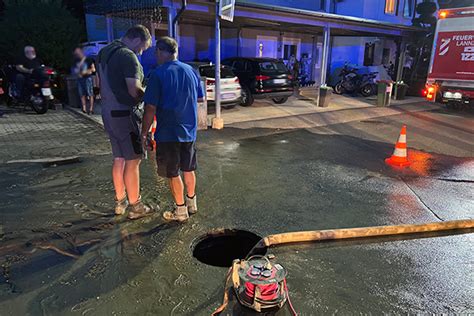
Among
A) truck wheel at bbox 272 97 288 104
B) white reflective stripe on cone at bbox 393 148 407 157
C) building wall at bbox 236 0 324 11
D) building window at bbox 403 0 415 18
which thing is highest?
building window at bbox 403 0 415 18

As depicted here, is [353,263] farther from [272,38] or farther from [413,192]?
[272,38]

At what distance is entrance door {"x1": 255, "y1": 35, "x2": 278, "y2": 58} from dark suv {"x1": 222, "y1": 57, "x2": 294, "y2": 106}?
506 cm

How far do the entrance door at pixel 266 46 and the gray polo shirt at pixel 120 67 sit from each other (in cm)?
1417

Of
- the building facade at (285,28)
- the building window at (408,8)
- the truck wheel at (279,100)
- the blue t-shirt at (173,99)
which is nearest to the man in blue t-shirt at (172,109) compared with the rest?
the blue t-shirt at (173,99)

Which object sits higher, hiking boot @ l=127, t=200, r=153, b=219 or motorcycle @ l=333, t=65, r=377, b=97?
motorcycle @ l=333, t=65, r=377, b=97

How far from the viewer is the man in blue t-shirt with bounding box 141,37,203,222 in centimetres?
333

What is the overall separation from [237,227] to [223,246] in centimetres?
26

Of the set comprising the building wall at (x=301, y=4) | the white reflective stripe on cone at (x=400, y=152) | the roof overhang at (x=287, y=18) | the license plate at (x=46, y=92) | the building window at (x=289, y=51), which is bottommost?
the white reflective stripe on cone at (x=400, y=152)

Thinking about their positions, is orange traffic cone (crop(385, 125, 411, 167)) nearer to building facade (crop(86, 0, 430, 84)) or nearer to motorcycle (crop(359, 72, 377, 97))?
building facade (crop(86, 0, 430, 84))

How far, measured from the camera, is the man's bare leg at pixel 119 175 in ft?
12.3

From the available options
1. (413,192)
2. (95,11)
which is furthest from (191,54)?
(413,192)

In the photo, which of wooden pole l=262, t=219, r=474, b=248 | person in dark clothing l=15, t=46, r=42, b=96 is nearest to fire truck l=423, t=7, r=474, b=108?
wooden pole l=262, t=219, r=474, b=248

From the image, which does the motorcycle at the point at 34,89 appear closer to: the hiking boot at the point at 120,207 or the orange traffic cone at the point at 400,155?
the hiking boot at the point at 120,207

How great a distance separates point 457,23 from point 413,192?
9.29 m
